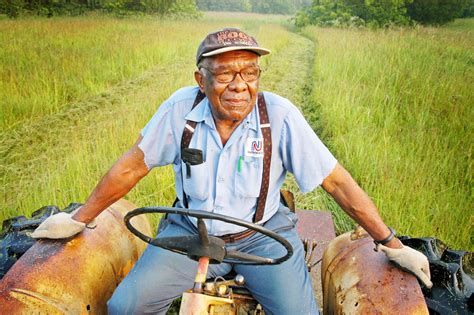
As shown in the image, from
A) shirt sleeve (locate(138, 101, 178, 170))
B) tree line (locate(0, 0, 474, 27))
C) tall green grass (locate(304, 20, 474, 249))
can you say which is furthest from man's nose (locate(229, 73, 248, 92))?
tree line (locate(0, 0, 474, 27))

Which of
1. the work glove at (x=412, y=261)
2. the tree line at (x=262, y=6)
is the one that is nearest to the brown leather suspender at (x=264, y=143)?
the work glove at (x=412, y=261)

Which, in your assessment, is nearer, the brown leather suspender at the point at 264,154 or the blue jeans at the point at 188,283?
the blue jeans at the point at 188,283

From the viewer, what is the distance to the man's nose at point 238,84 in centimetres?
214

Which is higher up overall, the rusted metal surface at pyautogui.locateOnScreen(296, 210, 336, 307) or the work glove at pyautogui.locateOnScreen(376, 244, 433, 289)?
the work glove at pyautogui.locateOnScreen(376, 244, 433, 289)

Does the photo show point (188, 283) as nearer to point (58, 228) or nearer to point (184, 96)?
point (58, 228)

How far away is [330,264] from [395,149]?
9.32 ft

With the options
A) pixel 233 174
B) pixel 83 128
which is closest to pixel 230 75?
pixel 233 174

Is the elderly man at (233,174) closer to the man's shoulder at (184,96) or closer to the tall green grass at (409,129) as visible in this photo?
the man's shoulder at (184,96)

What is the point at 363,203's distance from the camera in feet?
7.15

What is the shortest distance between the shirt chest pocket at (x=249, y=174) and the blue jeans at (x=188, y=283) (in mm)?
342

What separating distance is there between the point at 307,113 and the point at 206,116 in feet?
16.8

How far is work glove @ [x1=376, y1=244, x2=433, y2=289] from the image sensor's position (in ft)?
6.59

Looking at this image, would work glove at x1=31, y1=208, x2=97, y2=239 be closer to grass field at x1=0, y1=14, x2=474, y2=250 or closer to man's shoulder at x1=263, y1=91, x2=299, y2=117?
man's shoulder at x1=263, y1=91, x2=299, y2=117

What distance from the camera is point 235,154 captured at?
226 cm
